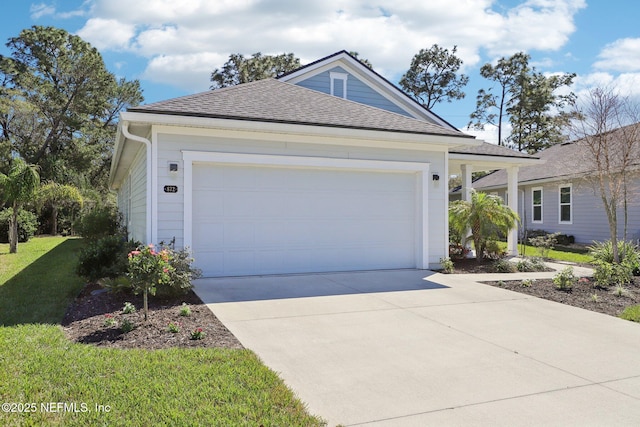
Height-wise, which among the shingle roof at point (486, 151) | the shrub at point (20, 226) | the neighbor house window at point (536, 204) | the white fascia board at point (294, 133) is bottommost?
the shrub at point (20, 226)

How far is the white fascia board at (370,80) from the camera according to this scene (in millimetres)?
13930

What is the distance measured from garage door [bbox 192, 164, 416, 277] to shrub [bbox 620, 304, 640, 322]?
14.6 ft

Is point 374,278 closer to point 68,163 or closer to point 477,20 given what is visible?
point 477,20

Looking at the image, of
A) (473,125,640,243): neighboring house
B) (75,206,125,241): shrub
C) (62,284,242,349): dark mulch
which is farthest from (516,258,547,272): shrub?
(75,206,125,241): shrub

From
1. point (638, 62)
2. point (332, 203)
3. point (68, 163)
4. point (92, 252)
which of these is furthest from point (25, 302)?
point (68, 163)

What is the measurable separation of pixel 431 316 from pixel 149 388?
3.78m

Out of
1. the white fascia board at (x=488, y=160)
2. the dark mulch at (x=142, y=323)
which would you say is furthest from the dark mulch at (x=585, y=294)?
the dark mulch at (x=142, y=323)

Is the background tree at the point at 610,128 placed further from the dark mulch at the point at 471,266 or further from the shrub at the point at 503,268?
the dark mulch at the point at 471,266

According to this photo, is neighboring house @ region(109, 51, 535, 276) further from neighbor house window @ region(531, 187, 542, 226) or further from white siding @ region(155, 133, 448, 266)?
neighbor house window @ region(531, 187, 542, 226)

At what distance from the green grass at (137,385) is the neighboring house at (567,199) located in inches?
515

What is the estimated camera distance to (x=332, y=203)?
375 inches

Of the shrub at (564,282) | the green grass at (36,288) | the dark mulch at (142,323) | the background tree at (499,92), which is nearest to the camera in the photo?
the dark mulch at (142,323)

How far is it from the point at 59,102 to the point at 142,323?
28989 millimetres

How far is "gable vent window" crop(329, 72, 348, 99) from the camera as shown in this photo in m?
14.3
